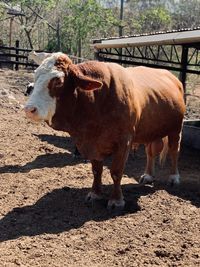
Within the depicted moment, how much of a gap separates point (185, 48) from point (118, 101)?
7.58m

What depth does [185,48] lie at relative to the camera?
11.9m

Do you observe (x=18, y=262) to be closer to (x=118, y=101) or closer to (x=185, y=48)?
(x=118, y=101)

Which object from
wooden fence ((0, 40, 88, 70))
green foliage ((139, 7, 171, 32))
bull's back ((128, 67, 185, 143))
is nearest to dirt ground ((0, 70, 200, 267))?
bull's back ((128, 67, 185, 143))

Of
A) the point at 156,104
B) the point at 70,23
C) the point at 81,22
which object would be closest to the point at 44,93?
the point at 156,104

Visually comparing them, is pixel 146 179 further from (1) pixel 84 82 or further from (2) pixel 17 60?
(2) pixel 17 60

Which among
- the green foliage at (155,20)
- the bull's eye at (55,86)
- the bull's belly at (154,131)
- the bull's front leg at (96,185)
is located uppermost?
the green foliage at (155,20)

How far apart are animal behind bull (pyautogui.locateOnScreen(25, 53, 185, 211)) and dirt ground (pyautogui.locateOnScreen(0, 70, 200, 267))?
41 centimetres

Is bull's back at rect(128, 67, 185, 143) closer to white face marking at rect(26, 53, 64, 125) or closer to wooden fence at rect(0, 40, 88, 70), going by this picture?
white face marking at rect(26, 53, 64, 125)

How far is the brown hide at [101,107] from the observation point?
460 centimetres

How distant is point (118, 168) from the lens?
513 cm

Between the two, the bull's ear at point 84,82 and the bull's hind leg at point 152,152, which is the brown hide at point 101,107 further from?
the bull's hind leg at point 152,152

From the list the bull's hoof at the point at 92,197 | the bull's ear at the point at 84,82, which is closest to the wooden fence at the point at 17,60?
the bull's hoof at the point at 92,197

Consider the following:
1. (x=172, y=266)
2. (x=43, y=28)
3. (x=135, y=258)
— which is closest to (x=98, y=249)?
(x=135, y=258)

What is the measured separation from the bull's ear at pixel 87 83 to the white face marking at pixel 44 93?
203mm
